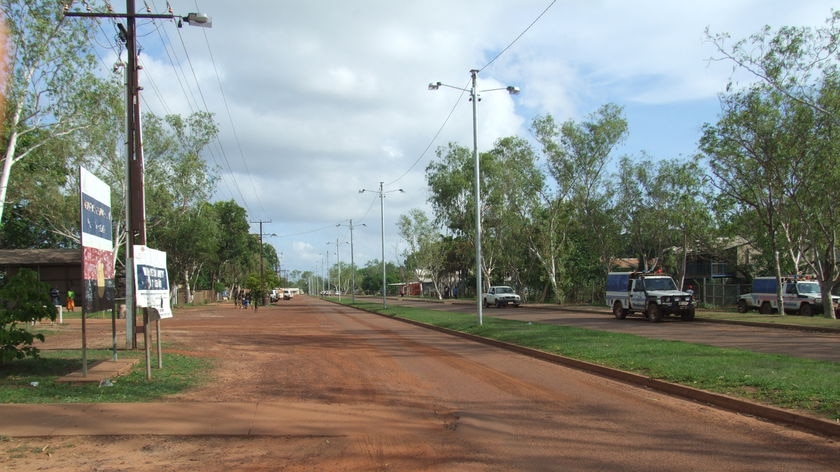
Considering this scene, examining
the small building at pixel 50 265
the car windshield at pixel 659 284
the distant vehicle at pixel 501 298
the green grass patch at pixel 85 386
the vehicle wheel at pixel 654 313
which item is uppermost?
the small building at pixel 50 265

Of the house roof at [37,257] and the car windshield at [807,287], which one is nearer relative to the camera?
the car windshield at [807,287]

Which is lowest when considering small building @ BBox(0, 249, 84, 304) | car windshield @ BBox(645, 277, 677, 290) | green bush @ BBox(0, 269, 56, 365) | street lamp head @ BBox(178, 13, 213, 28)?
car windshield @ BBox(645, 277, 677, 290)

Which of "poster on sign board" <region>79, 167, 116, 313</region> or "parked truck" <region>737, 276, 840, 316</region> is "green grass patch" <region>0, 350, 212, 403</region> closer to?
"poster on sign board" <region>79, 167, 116, 313</region>

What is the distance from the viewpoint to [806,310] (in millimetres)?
30844

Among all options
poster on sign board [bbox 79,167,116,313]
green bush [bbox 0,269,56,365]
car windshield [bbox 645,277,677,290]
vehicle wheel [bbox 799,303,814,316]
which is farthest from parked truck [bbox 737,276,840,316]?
green bush [bbox 0,269,56,365]

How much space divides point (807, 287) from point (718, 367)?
79.0 feet

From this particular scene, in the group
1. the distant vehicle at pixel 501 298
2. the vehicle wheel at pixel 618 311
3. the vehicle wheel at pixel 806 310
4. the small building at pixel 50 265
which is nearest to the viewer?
the vehicle wheel at pixel 618 311

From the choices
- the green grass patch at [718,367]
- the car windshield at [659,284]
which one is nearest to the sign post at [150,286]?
the green grass patch at [718,367]

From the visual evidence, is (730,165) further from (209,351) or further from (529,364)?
(209,351)

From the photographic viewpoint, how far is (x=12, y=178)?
33.5 metres

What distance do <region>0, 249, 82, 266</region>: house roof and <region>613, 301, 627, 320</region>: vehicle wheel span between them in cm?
3184

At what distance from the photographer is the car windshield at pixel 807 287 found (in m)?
31.1

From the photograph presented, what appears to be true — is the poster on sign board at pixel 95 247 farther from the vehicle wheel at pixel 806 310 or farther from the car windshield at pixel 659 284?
the vehicle wheel at pixel 806 310

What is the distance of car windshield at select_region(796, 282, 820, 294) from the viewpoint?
31078mm
